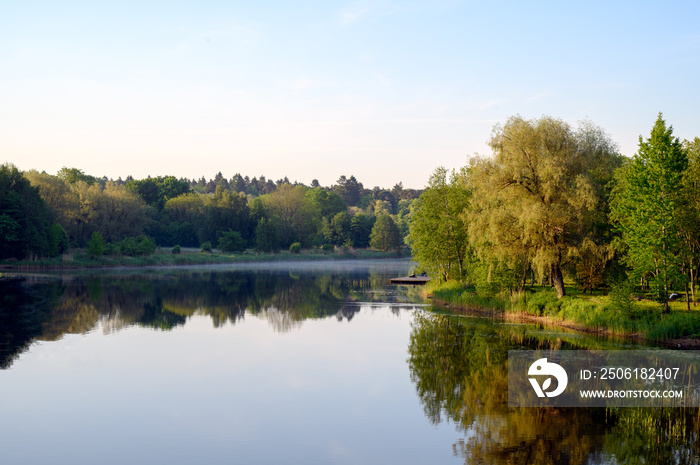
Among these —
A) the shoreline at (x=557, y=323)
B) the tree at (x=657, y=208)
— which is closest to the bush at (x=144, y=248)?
the shoreline at (x=557, y=323)

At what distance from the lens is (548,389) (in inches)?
890

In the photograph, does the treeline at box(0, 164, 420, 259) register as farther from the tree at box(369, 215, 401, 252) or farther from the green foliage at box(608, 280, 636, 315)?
the green foliage at box(608, 280, 636, 315)

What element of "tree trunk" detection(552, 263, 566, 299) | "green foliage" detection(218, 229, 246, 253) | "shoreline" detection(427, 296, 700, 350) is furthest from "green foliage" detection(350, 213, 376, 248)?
"tree trunk" detection(552, 263, 566, 299)

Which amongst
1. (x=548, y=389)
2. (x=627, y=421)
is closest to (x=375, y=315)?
(x=548, y=389)

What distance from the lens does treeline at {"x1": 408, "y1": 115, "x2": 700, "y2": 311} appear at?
3316 cm

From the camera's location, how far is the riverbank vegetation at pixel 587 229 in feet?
107

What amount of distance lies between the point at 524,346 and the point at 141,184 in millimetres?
122158

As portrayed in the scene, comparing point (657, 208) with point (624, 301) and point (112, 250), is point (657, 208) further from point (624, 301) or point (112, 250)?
point (112, 250)

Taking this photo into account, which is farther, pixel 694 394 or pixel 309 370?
pixel 309 370

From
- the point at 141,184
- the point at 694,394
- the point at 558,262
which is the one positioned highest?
the point at 141,184

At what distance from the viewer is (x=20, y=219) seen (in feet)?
249

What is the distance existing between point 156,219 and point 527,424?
12046 centimetres

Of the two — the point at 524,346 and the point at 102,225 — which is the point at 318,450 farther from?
the point at 102,225

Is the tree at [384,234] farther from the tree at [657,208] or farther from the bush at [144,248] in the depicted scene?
the tree at [657,208]
